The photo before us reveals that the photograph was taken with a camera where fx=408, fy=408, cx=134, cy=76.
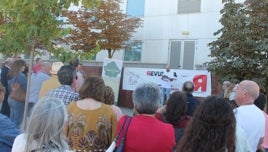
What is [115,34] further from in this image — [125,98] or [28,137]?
[28,137]

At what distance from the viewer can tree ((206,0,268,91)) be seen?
1461 centimetres

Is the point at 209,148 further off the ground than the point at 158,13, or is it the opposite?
the point at 158,13

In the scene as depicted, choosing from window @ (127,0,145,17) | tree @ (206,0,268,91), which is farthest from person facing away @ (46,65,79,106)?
window @ (127,0,145,17)

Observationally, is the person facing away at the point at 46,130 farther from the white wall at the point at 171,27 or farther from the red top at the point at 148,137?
the white wall at the point at 171,27

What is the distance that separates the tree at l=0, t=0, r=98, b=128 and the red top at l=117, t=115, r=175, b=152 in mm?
2987

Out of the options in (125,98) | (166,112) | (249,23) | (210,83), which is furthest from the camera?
(125,98)

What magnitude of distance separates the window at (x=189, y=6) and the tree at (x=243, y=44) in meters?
7.33

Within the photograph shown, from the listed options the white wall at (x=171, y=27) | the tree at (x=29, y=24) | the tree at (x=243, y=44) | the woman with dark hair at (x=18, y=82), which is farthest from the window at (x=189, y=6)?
the tree at (x=29, y=24)

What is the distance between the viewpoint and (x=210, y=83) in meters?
16.3

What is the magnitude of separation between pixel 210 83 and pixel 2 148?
13.0m

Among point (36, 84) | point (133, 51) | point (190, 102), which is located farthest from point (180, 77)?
point (190, 102)

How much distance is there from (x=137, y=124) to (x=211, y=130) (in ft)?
3.17

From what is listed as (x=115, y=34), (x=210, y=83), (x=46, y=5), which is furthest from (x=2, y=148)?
(x=115, y=34)

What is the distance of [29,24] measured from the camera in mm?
6434
